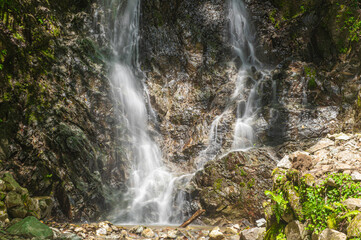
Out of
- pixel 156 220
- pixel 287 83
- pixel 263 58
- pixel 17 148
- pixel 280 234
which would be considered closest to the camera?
pixel 280 234

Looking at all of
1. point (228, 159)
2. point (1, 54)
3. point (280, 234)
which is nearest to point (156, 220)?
point (228, 159)

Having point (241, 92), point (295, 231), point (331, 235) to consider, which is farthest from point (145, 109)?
point (331, 235)

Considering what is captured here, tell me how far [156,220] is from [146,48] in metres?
8.08

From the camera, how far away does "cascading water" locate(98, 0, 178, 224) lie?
24.0 ft

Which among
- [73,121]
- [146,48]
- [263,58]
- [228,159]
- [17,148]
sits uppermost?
[146,48]

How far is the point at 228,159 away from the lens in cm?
744

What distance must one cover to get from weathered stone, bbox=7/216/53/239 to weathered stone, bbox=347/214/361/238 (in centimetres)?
477

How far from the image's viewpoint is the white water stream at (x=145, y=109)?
744cm

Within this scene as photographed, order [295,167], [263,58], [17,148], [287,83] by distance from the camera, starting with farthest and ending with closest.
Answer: [263,58] < [287,83] < [17,148] < [295,167]

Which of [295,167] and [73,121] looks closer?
[295,167]

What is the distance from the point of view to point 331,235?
2566mm

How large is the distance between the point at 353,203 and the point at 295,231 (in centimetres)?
85

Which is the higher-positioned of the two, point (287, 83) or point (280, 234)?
point (287, 83)

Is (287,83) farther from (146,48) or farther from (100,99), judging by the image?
(100,99)
